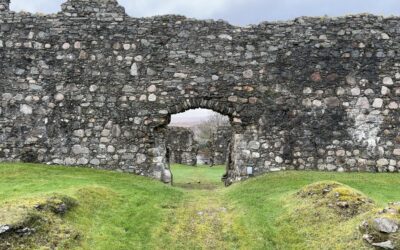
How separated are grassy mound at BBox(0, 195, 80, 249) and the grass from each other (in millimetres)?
234

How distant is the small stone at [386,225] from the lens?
302 inches

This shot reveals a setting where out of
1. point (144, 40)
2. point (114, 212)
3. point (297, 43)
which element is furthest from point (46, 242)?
point (297, 43)

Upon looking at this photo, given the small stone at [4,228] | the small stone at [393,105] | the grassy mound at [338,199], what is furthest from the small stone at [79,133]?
the small stone at [393,105]

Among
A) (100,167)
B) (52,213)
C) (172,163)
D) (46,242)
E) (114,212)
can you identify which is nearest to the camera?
(46,242)

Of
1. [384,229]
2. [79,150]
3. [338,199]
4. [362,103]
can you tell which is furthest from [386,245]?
[79,150]

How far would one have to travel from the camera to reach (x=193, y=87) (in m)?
16.8

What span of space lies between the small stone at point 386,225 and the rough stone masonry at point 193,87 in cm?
856

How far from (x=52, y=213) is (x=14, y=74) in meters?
9.38

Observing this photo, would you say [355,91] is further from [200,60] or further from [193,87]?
[193,87]

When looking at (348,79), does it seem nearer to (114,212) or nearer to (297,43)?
(297,43)

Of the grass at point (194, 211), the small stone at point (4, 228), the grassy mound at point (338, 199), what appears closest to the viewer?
the small stone at point (4, 228)

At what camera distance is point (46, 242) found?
809cm

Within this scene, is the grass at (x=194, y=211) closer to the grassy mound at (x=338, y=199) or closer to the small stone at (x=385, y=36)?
the grassy mound at (x=338, y=199)

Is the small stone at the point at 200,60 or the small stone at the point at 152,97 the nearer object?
the small stone at the point at 152,97
